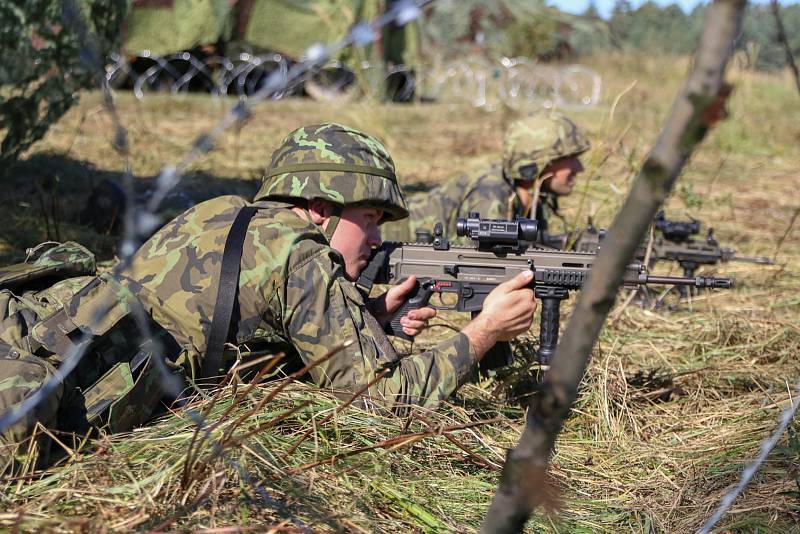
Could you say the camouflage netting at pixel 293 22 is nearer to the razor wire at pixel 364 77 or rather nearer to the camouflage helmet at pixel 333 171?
the razor wire at pixel 364 77

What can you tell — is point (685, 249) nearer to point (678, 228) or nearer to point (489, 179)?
point (678, 228)

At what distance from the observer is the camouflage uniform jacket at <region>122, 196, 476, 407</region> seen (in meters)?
2.96

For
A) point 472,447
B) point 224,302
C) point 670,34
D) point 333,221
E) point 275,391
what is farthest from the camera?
point 670,34

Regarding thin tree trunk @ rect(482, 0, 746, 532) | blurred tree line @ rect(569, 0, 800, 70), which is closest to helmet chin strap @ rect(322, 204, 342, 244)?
thin tree trunk @ rect(482, 0, 746, 532)

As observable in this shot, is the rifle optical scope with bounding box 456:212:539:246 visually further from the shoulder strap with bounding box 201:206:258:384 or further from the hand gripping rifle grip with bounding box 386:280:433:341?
the shoulder strap with bounding box 201:206:258:384

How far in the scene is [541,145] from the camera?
6098 millimetres

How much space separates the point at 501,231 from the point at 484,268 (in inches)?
7.3

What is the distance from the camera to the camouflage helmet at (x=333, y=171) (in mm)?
3291

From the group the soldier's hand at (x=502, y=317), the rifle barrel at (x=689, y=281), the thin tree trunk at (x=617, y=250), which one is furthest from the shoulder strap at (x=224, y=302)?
the rifle barrel at (x=689, y=281)

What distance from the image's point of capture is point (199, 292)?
9.74ft

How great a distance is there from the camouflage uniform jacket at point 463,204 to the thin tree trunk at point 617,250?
464 centimetres

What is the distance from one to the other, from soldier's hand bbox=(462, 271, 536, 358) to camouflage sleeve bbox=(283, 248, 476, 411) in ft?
1.37

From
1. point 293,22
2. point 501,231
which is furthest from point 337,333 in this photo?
point 293,22

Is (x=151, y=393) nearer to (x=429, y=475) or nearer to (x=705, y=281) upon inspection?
(x=429, y=475)
